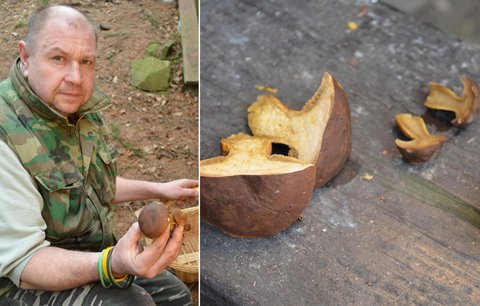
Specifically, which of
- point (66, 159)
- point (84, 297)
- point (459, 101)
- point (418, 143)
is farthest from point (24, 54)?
point (459, 101)

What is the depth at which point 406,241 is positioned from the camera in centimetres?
184

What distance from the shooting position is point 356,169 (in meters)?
2.07

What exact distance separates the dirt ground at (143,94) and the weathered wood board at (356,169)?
1.45 feet

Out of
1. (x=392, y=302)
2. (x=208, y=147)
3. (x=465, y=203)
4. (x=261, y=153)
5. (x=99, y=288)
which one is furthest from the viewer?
(x=208, y=147)

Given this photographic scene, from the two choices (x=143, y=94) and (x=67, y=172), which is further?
(x=143, y=94)

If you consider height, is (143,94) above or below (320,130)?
above

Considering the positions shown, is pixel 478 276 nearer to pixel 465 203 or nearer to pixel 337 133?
pixel 465 203

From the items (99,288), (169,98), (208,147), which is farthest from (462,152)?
(99,288)

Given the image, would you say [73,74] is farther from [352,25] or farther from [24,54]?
[352,25]

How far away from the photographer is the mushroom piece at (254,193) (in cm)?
163

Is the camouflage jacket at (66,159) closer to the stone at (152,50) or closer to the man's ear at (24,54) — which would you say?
the man's ear at (24,54)

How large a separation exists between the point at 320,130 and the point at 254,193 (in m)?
0.36

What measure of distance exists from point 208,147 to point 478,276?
2.95 feet

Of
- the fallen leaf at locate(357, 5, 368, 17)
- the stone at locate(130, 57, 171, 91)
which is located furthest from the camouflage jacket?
the fallen leaf at locate(357, 5, 368, 17)
